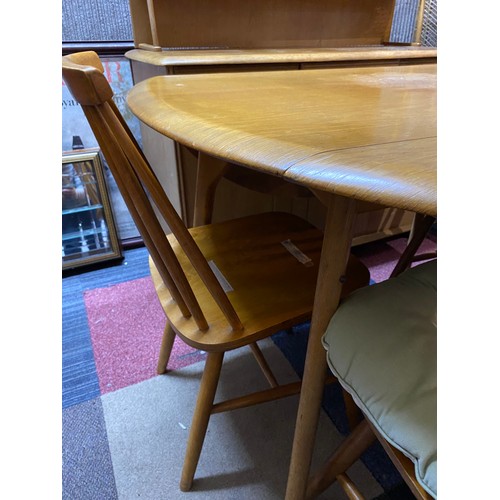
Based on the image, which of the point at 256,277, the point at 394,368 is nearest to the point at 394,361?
the point at 394,368

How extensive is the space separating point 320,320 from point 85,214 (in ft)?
4.39

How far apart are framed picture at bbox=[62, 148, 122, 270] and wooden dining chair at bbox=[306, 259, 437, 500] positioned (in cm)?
131

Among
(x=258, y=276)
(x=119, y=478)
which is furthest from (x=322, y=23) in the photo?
(x=119, y=478)

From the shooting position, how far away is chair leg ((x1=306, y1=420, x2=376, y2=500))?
575 millimetres

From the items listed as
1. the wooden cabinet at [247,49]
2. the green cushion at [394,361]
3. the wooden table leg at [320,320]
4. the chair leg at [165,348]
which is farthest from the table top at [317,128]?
the chair leg at [165,348]

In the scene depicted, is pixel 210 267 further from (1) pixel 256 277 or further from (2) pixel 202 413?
(2) pixel 202 413

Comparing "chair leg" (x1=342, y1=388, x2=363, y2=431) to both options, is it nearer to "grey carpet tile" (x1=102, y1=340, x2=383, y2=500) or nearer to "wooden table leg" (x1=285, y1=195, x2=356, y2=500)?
"grey carpet tile" (x1=102, y1=340, x2=383, y2=500)

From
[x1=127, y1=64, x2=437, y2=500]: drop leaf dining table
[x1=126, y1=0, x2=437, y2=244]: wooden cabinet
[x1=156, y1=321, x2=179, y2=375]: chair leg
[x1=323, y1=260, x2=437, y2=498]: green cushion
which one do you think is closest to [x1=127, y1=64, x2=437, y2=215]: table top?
[x1=127, y1=64, x2=437, y2=500]: drop leaf dining table

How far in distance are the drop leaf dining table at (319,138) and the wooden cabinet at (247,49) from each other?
0.36 metres

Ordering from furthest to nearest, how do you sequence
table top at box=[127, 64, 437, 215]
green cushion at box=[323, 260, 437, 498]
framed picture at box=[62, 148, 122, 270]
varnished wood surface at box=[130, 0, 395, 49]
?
1. framed picture at box=[62, 148, 122, 270]
2. varnished wood surface at box=[130, 0, 395, 49]
3. green cushion at box=[323, 260, 437, 498]
4. table top at box=[127, 64, 437, 215]

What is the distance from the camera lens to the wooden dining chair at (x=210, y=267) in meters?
0.50

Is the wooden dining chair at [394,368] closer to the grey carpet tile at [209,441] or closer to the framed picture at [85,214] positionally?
the grey carpet tile at [209,441]

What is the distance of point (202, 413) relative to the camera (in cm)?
79
